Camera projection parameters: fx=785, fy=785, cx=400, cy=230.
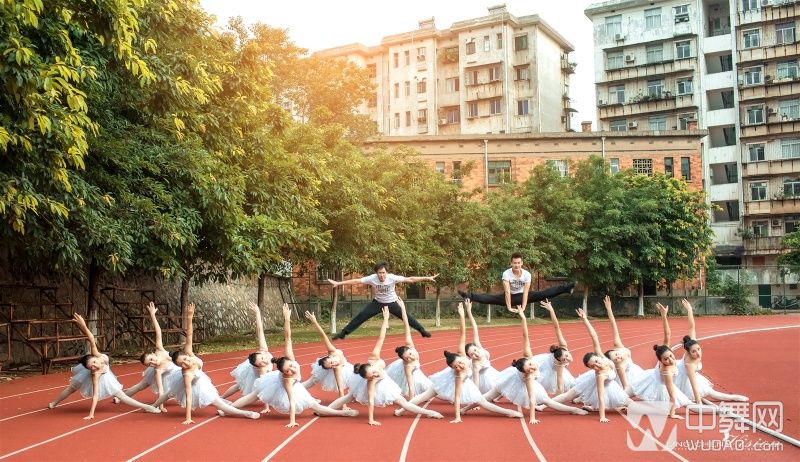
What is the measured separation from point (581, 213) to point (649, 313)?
774 cm

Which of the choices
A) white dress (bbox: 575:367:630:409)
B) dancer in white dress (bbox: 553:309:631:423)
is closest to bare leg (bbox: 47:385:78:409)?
dancer in white dress (bbox: 553:309:631:423)

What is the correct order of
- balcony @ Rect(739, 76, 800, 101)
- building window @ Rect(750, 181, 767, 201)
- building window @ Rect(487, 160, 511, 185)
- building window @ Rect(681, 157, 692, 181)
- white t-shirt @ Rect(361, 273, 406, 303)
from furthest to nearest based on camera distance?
building window @ Rect(750, 181, 767, 201) → balcony @ Rect(739, 76, 800, 101) → building window @ Rect(487, 160, 511, 185) → building window @ Rect(681, 157, 692, 181) → white t-shirt @ Rect(361, 273, 406, 303)

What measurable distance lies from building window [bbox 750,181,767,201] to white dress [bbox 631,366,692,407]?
45.8m

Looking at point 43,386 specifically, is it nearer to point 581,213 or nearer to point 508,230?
point 508,230

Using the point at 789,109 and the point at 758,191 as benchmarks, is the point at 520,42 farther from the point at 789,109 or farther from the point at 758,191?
the point at 758,191

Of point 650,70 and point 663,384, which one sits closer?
point 663,384

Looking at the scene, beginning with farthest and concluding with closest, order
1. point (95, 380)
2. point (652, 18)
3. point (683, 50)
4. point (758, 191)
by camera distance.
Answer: point (652, 18)
point (683, 50)
point (758, 191)
point (95, 380)

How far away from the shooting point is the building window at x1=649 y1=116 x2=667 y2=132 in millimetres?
54062

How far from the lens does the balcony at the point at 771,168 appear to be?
4962 cm

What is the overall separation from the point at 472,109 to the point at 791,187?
70.9ft

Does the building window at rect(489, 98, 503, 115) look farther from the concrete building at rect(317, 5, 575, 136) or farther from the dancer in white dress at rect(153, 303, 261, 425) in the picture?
the dancer in white dress at rect(153, 303, 261, 425)

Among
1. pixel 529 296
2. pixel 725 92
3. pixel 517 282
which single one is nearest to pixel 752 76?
pixel 725 92

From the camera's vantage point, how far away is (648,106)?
54.6 m

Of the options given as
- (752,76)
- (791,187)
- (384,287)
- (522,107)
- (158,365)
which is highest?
(752,76)
